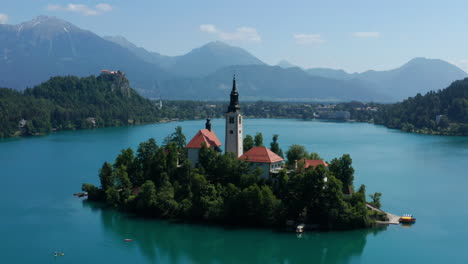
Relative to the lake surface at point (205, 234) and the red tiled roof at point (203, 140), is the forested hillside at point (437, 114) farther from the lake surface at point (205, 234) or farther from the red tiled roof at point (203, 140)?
the red tiled roof at point (203, 140)

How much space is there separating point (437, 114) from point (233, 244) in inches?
2888

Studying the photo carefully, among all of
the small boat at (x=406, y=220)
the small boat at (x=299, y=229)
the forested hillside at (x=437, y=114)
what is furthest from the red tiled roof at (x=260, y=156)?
the forested hillside at (x=437, y=114)

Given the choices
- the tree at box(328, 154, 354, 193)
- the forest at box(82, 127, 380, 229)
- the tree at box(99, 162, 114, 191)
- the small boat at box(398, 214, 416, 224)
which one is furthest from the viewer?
the tree at box(99, 162, 114, 191)

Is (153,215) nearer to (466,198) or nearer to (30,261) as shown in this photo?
(30,261)

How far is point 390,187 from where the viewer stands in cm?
3575

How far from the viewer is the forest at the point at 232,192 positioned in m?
25.2

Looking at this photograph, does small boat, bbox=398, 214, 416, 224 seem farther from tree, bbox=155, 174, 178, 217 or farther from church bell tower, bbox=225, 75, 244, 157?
tree, bbox=155, 174, 178, 217

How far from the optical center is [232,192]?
26109 mm

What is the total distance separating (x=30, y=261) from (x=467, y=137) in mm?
70333

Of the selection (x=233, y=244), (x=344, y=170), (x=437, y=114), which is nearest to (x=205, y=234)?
(x=233, y=244)

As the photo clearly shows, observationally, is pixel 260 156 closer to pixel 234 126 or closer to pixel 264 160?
pixel 264 160

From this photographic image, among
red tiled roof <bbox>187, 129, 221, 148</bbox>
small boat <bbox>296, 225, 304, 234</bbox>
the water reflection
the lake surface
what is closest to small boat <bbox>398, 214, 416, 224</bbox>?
the lake surface

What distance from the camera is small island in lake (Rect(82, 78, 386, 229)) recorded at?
25219 millimetres

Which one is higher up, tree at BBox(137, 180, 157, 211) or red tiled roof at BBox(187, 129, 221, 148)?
red tiled roof at BBox(187, 129, 221, 148)
